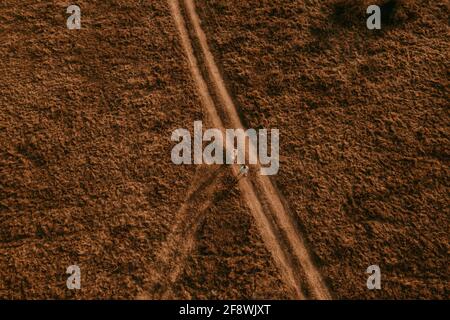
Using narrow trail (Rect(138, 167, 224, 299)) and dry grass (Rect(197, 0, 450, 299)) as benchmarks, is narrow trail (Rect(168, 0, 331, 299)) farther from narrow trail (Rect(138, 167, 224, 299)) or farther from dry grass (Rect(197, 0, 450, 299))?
narrow trail (Rect(138, 167, 224, 299))

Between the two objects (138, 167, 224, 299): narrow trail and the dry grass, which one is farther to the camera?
the dry grass

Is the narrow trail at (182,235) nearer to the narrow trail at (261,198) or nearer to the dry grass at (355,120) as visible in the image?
the narrow trail at (261,198)

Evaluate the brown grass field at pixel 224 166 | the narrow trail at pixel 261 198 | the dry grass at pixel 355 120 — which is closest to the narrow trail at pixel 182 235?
the brown grass field at pixel 224 166

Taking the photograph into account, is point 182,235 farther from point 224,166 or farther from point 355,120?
point 355,120

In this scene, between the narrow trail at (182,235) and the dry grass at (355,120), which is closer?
the narrow trail at (182,235)

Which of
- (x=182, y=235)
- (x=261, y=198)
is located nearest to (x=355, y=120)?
(x=261, y=198)

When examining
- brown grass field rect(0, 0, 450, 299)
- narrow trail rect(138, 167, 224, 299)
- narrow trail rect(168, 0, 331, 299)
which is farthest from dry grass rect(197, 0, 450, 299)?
narrow trail rect(138, 167, 224, 299)
